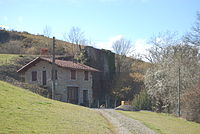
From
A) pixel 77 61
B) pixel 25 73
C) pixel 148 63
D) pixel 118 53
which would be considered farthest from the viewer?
pixel 118 53

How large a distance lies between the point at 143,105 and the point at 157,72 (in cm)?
549

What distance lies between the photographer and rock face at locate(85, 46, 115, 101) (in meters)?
49.1

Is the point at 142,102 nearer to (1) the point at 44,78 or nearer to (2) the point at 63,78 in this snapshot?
(2) the point at 63,78

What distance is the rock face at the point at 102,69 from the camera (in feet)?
161

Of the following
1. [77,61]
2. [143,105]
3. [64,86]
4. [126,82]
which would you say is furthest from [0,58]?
[143,105]

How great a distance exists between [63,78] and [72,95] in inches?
113

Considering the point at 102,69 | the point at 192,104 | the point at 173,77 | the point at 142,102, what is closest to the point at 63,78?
the point at 142,102

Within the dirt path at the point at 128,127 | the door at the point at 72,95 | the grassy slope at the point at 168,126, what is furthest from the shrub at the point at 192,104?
the door at the point at 72,95

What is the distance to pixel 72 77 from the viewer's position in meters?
41.2

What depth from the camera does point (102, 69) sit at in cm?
5103

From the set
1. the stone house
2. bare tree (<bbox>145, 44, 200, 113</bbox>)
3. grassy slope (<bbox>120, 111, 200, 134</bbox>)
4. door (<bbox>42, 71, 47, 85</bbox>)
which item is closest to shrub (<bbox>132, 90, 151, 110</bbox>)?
bare tree (<bbox>145, 44, 200, 113</bbox>)

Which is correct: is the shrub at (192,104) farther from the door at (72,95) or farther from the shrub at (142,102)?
the door at (72,95)

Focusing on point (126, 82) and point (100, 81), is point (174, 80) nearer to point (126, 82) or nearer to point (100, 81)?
point (126, 82)

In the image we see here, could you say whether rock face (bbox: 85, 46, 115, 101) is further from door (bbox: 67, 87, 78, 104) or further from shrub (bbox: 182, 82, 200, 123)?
shrub (bbox: 182, 82, 200, 123)
